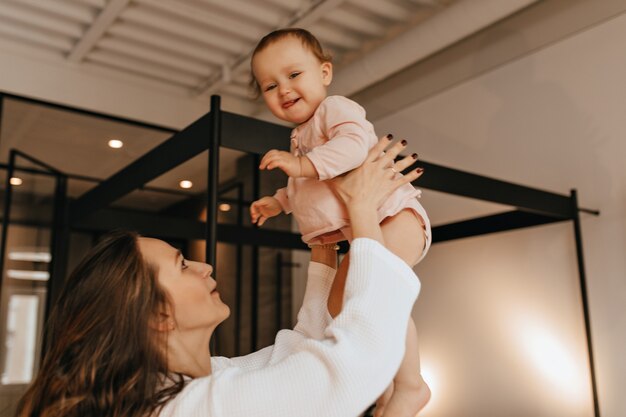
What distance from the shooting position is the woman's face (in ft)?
3.93

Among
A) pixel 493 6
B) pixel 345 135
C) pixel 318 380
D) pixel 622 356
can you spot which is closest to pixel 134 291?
pixel 318 380

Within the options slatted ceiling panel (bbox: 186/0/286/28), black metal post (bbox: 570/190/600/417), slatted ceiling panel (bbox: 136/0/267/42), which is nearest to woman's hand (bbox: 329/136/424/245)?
black metal post (bbox: 570/190/600/417)

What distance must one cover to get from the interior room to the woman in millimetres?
1348

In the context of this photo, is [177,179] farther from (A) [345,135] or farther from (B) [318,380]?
(B) [318,380]

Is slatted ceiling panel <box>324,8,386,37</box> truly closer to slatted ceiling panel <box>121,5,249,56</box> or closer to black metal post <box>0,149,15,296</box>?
slatted ceiling panel <box>121,5,249,56</box>

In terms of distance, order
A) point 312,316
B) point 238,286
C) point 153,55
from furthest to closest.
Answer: point 238,286 < point 153,55 < point 312,316

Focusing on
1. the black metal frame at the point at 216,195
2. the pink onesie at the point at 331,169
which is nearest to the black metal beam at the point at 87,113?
the black metal frame at the point at 216,195

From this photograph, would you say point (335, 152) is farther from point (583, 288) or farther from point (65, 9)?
point (65, 9)

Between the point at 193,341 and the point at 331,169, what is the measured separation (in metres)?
0.44

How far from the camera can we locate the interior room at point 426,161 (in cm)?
341

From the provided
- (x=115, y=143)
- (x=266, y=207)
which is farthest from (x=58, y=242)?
(x=266, y=207)

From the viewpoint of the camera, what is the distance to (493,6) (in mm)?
3652

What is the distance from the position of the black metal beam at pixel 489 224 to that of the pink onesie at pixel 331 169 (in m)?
2.32

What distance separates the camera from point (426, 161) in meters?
3.76
